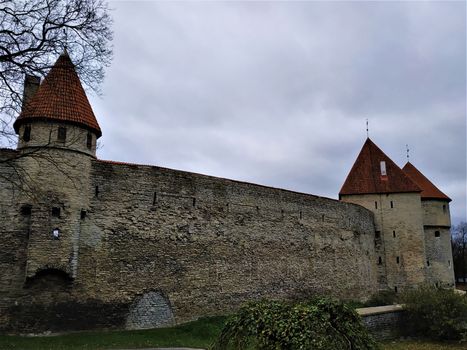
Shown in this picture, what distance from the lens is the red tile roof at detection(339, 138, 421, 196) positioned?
29734mm

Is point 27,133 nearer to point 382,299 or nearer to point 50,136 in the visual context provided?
point 50,136

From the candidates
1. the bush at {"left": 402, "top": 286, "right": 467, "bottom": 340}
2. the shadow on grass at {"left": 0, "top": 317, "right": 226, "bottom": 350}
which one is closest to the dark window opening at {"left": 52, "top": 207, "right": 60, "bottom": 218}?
the shadow on grass at {"left": 0, "top": 317, "right": 226, "bottom": 350}

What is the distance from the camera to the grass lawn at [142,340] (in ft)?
39.3

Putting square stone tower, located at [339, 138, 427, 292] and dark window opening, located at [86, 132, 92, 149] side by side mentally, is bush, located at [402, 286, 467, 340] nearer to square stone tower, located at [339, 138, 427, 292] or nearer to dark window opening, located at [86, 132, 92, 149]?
square stone tower, located at [339, 138, 427, 292]

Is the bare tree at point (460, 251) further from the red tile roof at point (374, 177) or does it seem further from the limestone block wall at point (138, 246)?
the limestone block wall at point (138, 246)

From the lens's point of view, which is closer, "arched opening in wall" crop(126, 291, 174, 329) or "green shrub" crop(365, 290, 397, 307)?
"arched opening in wall" crop(126, 291, 174, 329)

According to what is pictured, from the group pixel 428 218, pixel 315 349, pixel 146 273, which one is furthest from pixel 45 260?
pixel 428 218

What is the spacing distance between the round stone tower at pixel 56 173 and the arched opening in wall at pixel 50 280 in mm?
43

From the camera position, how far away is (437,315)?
16344 mm

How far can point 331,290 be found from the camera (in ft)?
77.1

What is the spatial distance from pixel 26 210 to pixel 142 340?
5477 mm

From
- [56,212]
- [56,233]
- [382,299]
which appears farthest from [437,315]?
[56,212]

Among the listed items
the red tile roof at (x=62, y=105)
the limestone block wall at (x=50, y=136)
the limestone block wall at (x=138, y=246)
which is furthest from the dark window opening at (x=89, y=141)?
the limestone block wall at (x=138, y=246)

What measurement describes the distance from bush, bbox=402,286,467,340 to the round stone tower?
1276 centimetres
